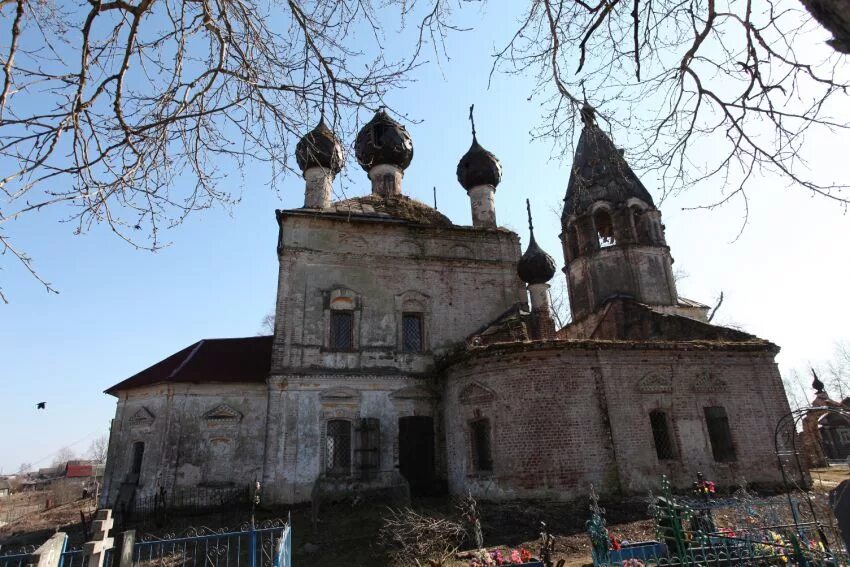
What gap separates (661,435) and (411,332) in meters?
7.94

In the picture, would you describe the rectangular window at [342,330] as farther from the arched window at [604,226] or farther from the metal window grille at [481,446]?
the arched window at [604,226]

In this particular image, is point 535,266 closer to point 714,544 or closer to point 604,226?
point 604,226

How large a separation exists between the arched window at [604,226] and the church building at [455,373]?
82 millimetres

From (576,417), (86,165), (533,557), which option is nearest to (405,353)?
(576,417)

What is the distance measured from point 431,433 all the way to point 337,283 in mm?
5630

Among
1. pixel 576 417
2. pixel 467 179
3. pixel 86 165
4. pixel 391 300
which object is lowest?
pixel 576 417

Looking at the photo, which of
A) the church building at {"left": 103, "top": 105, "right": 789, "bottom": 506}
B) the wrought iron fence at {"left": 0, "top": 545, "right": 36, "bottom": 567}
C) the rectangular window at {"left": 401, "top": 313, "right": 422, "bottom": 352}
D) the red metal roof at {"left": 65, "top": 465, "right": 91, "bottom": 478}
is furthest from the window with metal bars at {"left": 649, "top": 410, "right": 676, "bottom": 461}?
the red metal roof at {"left": 65, "top": 465, "right": 91, "bottom": 478}

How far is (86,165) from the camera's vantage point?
4.46 metres

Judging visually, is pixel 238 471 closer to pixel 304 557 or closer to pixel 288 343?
pixel 288 343

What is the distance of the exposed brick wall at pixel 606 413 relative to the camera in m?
12.1

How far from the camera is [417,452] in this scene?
15.2m

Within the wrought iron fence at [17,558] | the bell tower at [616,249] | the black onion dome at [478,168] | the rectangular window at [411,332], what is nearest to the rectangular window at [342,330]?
the rectangular window at [411,332]

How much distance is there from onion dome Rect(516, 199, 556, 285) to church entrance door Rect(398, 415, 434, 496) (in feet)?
18.6

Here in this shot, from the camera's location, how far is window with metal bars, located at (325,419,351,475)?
14.7m
